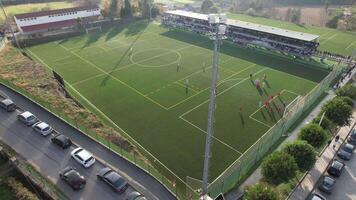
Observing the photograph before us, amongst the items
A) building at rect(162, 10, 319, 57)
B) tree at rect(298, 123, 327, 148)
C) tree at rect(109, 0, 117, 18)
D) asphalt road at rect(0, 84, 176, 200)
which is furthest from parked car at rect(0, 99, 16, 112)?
tree at rect(109, 0, 117, 18)

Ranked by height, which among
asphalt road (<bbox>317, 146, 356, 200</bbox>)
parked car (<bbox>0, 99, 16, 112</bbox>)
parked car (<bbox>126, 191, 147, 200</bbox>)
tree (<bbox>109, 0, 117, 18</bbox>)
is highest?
tree (<bbox>109, 0, 117, 18</bbox>)

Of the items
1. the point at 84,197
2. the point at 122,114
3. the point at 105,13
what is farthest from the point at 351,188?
the point at 105,13

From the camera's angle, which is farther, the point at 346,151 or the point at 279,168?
the point at 346,151

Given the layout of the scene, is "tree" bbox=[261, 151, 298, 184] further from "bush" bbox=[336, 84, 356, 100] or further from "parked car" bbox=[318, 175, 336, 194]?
"bush" bbox=[336, 84, 356, 100]

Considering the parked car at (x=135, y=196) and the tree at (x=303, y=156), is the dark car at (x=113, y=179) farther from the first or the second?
the tree at (x=303, y=156)

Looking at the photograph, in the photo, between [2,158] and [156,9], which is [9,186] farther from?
[156,9]

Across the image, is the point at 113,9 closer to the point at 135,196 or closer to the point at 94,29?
the point at 94,29

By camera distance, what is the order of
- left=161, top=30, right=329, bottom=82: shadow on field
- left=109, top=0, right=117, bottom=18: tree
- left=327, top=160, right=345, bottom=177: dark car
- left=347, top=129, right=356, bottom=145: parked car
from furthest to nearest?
1. left=109, top=0, right=117, bottom=18: tree
2. left=161, top=30, right=329, bottom=82: shadow on field
3. left=347, top=129, right=356, bottom=145: parked car
4. left=327, top=160, right=345, bottom=177: dark car

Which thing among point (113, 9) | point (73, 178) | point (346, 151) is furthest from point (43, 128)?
point (113, 9)
